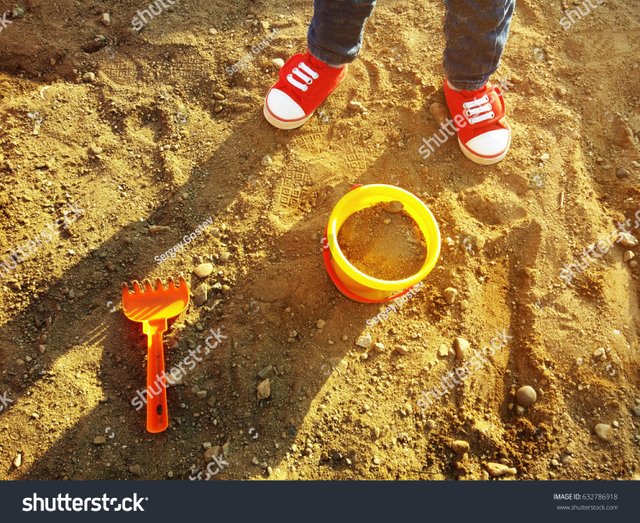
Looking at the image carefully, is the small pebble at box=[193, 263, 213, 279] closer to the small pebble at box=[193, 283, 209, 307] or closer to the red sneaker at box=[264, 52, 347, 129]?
the small pebble at box=[193, 283, 209, 307]

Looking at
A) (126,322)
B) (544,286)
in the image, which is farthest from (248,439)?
(544,286)

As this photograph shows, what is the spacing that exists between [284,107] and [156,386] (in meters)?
1.43

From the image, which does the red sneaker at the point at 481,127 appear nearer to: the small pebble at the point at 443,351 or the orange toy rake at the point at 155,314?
the small pebble at the point at 443,351

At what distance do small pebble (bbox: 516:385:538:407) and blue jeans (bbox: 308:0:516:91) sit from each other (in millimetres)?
1361

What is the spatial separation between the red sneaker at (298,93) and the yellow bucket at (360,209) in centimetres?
62

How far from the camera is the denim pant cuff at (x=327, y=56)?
2.54 metres

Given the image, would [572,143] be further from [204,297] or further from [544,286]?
[204,297]

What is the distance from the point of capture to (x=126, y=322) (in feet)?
7.66

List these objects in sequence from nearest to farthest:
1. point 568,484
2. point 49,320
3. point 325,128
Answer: point 568,484, point 49,320, point 325,128

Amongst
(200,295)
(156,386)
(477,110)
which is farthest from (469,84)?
(156,386)

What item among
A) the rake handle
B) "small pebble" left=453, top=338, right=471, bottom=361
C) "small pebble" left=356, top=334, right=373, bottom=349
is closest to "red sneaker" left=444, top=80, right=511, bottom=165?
"small pebble" left=453, top=338, right=471, bottom=361

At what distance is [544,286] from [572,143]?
2.73 ft

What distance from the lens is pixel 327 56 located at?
256 centimetres

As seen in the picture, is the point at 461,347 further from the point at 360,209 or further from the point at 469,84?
the point at 469,84
